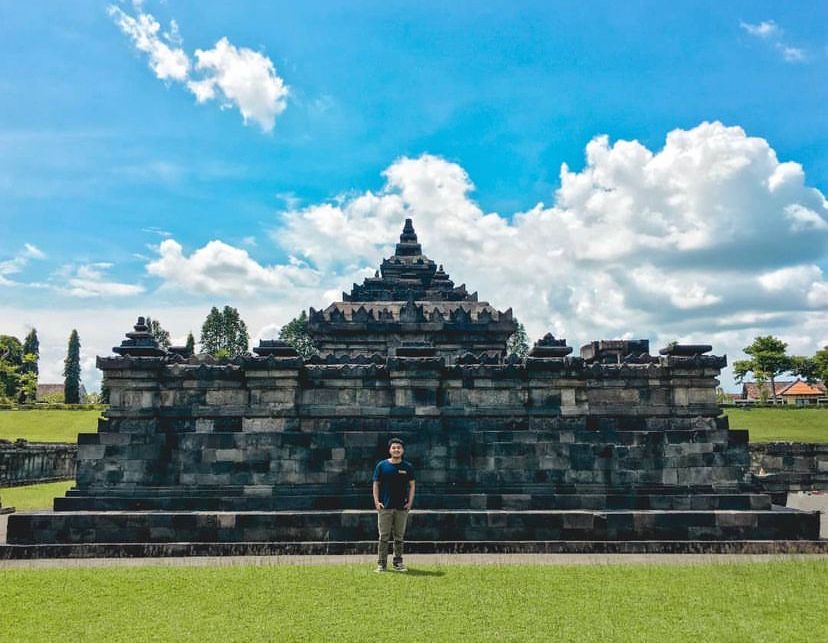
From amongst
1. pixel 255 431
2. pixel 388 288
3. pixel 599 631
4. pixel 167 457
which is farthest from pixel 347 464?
pixel 388 288

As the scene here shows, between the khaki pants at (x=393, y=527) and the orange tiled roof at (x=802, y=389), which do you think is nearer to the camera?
the khaki pants at (x=393, y=527)

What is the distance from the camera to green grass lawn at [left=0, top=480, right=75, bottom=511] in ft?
59.4

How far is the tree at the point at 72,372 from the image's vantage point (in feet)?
218

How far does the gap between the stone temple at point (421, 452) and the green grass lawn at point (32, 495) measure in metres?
5.49

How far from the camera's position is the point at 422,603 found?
737 centimetres

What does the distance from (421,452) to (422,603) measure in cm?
562

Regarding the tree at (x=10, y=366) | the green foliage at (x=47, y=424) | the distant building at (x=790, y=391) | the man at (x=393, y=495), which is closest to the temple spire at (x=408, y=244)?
the green foliage at (x=47, y=424)

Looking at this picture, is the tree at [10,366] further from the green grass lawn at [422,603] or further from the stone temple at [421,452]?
the green grass lawn at [422,603]

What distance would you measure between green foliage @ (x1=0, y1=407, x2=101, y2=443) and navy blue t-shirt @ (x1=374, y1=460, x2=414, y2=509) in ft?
103

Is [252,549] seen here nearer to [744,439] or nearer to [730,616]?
[730,616]

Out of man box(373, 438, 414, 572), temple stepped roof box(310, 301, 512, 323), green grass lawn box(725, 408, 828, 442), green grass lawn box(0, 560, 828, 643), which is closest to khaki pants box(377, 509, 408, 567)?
man box(373, 438, 414, 572)

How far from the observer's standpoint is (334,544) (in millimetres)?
10938

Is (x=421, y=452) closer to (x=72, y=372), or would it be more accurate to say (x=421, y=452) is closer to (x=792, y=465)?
(x=792, y=465)

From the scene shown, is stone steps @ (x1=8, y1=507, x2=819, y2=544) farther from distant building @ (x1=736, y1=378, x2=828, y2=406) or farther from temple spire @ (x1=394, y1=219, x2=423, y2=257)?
distant building @ (x1=736, y1=378, x2=828, y2=406)
